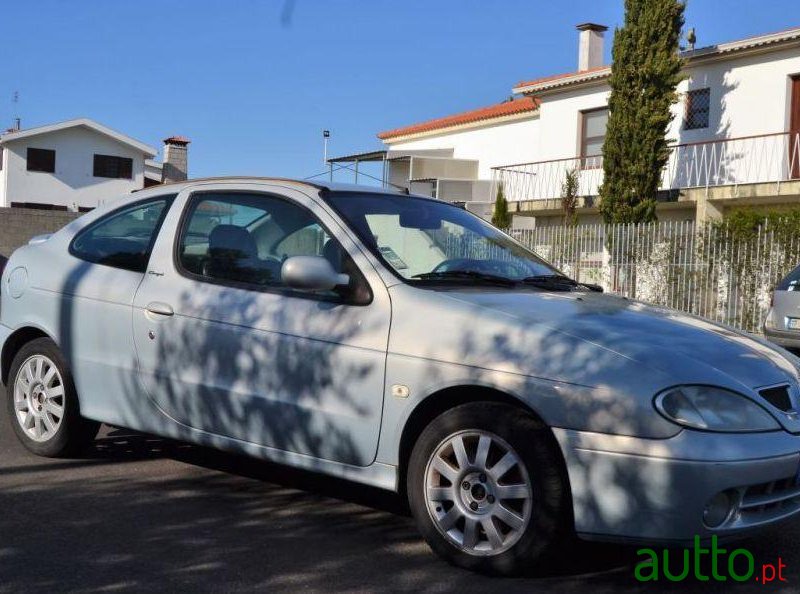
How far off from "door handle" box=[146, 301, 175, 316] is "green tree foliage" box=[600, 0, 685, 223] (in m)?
19.8

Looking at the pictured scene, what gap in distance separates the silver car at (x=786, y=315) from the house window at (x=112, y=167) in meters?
45.2

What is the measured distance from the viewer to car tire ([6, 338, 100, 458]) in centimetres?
568

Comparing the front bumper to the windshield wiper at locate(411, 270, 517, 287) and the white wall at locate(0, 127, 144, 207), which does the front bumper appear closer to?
the windshield wiper at locate(411, 270, 517, 287)

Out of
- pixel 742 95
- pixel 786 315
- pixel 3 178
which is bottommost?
pixel 786 315

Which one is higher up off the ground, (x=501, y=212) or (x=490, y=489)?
(x=501, y=212)

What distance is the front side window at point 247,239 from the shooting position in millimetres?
4875

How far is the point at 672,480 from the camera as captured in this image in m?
3.56

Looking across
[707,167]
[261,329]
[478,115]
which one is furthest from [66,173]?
[261,329]

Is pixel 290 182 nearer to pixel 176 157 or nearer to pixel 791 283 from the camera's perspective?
pixel 791 283

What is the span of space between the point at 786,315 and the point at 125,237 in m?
8.60

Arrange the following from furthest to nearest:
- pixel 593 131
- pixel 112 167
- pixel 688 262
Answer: pixel 112 167 → pixel 593 131 → pixel 688 262

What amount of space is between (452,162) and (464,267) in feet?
93.8

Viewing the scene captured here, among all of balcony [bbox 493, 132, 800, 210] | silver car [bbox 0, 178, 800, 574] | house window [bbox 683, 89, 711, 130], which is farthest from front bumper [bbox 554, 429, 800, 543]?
house window [bbox 683, 89, 711, 130]

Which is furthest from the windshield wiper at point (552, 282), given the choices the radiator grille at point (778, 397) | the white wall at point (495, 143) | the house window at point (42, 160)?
the house window at point (42, 160)
